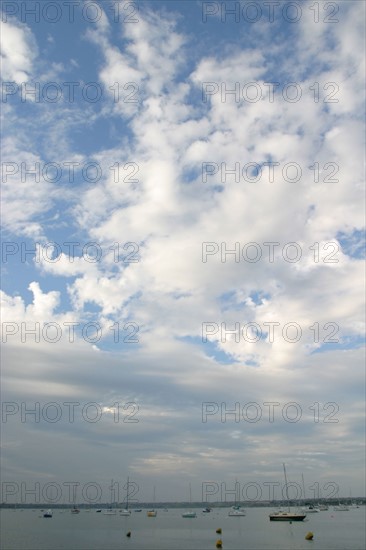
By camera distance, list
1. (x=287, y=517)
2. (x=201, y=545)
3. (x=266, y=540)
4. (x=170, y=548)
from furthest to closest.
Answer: (x=287, y=517) → (x=266, y=540) → (x=201, y=545) → (x=170, y=548)

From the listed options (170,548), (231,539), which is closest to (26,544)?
(170,548)

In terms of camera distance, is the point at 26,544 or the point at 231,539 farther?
the point at 231,539

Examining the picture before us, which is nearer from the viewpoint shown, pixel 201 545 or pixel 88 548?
pixel 88 548

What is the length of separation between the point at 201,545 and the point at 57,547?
3065 cm

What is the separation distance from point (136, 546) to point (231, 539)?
27.7m

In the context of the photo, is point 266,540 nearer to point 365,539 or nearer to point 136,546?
point 365,539

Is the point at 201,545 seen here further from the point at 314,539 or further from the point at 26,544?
the point at 26,544

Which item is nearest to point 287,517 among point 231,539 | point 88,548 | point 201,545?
point 231,539

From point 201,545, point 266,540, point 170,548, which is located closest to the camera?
point 170,548

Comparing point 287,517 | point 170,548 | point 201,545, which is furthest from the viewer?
point 287,517

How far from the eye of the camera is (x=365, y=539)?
11106 cm

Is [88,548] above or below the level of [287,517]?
above

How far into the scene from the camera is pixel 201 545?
107 m

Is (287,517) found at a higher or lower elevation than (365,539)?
lower
